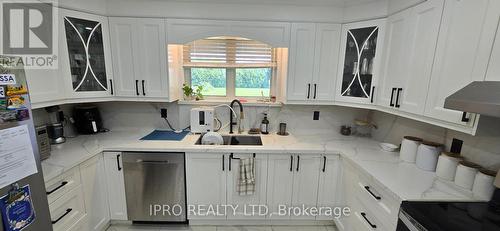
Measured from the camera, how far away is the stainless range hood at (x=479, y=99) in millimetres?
938

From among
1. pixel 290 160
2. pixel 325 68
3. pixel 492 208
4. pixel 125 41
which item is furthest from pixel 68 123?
pixel 492 208

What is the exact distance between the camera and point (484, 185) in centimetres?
125

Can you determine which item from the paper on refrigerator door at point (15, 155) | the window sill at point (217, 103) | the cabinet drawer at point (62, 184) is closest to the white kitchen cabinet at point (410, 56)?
the window sill at point (217, 103)

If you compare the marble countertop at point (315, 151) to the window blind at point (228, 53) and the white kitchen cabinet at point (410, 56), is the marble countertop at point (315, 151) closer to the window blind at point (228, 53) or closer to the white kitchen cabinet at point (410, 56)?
the white kitchen cabinet at point (410, 56)

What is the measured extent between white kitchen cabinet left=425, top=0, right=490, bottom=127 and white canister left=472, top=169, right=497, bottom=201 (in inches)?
13.3

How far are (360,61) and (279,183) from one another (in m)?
1.41

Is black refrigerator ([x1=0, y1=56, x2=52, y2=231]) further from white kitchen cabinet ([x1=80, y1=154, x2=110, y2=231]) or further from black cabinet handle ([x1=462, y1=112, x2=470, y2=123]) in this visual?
black cabinet handle ([x1=462, y1=112, x2=470, y2=123])

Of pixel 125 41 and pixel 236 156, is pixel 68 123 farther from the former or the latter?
pixel 236 156

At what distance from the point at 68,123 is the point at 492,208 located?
11.2ft

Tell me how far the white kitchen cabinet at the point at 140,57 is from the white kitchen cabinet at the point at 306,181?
60.7 inches

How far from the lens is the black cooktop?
1036mm

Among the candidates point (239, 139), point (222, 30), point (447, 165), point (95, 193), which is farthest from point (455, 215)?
point (95, 193)

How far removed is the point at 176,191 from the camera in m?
2.07

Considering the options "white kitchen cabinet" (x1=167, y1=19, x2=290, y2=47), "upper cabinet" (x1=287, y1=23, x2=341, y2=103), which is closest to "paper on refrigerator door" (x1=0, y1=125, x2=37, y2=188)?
"white kitchen cabinet" (x1=167, y1=19, x2=290, y2=47)
